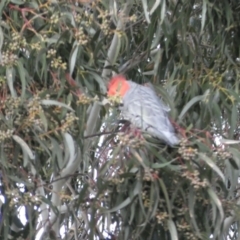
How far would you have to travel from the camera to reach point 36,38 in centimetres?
218

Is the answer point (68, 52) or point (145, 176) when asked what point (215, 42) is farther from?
point (145, 176)

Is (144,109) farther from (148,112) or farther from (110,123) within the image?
(110,123)

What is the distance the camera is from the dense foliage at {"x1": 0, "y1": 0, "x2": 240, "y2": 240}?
6.63 feet

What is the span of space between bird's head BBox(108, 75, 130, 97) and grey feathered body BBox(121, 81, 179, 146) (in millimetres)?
14

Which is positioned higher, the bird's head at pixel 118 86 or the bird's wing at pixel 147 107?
the bird's head at pixel 118 86

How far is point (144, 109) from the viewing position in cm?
213

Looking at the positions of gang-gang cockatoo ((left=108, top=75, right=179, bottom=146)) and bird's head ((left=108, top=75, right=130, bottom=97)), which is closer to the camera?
gang-gang cockatoo ((left=108, top=75, right=179, bottom=146))

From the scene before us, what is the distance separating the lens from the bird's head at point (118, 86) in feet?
7.10

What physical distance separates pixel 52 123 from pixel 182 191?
0.37 meters

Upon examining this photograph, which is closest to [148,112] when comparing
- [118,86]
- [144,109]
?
[144,109]

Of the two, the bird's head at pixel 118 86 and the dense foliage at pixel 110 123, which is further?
the bird's head at pixel 118 86

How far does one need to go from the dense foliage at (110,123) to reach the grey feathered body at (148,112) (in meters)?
0.03

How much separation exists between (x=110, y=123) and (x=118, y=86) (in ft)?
0.46

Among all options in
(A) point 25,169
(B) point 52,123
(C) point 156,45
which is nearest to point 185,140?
(B) point 52,123
